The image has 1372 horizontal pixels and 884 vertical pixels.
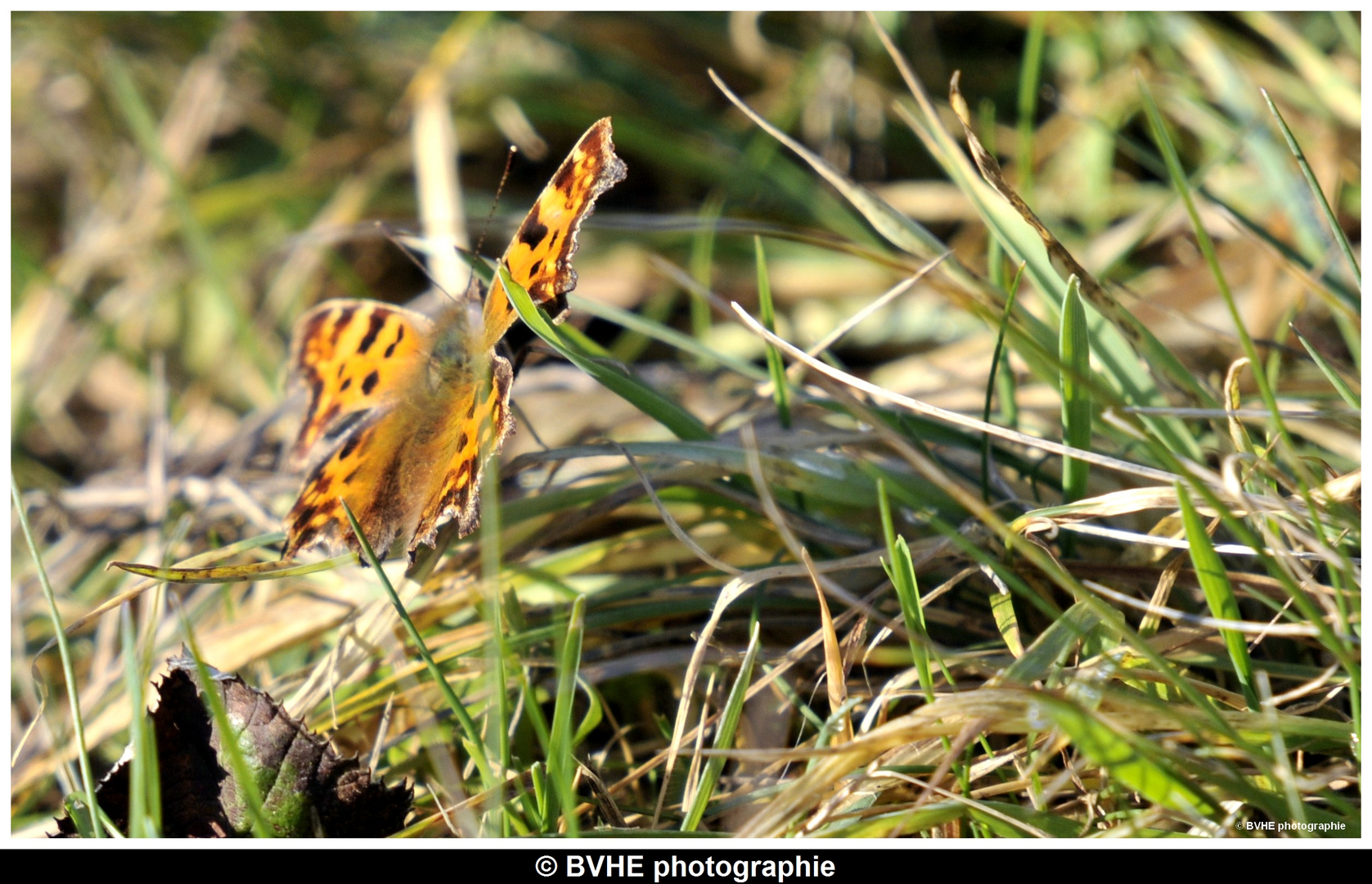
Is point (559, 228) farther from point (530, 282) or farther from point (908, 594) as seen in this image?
point (908, 594)

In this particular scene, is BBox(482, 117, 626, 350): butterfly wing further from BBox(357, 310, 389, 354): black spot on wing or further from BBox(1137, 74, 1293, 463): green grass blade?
BBox(1137, 74, 1293, 463): green grass blade

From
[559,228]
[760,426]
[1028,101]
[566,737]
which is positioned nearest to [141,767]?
[566,737]

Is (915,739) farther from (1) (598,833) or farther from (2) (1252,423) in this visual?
(2) (1252,423)

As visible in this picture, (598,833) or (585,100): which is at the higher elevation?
(585,100)

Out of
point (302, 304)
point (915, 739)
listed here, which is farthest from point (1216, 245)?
point (302, 304)

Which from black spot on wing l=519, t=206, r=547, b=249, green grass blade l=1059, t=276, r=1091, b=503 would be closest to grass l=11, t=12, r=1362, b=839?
green grass blade l=1059, t=276, r=1091, b=503

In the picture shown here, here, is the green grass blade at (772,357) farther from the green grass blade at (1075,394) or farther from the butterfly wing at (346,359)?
the butterfly wing at (346,359)
